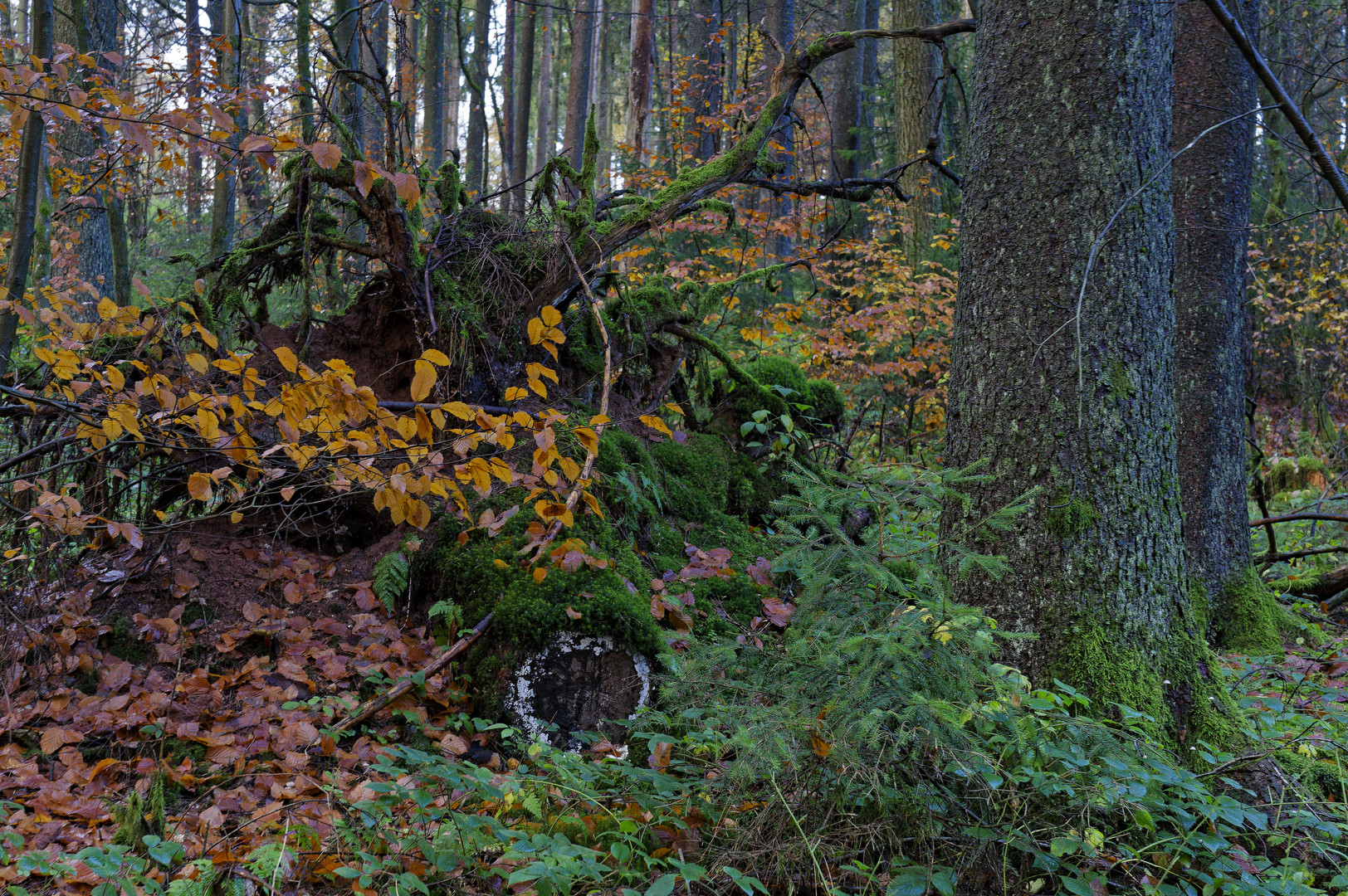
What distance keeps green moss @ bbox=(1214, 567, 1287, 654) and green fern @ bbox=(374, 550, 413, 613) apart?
511 cm

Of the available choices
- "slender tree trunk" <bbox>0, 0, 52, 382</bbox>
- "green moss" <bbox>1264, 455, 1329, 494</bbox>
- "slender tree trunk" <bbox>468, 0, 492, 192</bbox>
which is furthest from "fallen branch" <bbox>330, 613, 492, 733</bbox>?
"slender tree trunk" <bbox>468, 0, 492, 192</bbox>

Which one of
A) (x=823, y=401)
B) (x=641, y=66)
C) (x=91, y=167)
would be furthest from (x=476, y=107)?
(x=823, y=401)

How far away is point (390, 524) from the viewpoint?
16.8ft

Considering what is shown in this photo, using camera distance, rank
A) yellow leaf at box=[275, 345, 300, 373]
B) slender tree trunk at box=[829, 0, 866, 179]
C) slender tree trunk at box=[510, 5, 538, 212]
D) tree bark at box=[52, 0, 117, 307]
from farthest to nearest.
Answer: slender tree trunk at box=[510, 5, 538, 212] → slender tree trunk at box=[829, 0, 866, 179] → tree bark at box=[52, 0, 117, 307] → yellow leaf at box=[275, 345, 300, 373]

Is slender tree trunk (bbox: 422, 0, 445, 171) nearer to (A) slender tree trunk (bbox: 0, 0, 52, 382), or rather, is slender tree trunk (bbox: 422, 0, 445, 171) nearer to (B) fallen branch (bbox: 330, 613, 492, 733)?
(A) slender tree trunk (bbox: 0, 0, 52, 382)

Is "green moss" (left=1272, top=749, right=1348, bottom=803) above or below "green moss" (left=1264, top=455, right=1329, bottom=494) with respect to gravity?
below

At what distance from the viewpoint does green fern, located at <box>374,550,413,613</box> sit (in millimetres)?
4586

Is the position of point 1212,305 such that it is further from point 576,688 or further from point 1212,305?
point 576,688

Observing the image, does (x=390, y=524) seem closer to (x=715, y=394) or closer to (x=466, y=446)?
(x=466, y=446)

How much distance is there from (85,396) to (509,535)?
2273 mm

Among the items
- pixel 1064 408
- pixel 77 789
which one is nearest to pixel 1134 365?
pixel 1064 408

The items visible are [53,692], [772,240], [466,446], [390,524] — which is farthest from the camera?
[772,240]

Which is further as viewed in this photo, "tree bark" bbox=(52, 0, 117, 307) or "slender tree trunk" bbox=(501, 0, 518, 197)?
"slender tree trunk" bbox=(501, 0, 518, 197)

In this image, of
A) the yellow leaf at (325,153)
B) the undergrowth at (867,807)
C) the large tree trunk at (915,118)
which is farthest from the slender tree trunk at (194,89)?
the large tree trunk at (915,118)
